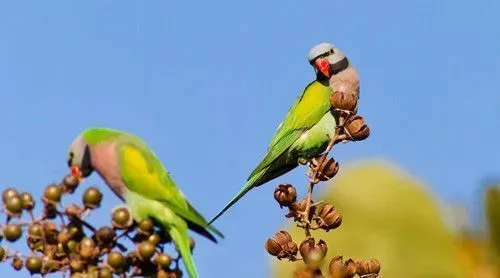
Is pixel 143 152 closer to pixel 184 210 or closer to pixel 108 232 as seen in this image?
pixel 184 210

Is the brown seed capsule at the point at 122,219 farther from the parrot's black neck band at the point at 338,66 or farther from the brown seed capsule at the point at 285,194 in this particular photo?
the parrot's black neck band at the point at 338,66

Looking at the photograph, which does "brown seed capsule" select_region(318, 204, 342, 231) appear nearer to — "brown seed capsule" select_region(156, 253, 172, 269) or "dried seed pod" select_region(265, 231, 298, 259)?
"dried seed pod" select_region(265, 231, 298, 259)

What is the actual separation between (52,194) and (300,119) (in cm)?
349

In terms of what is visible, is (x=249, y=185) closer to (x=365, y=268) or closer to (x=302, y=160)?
(x=302, y=160)

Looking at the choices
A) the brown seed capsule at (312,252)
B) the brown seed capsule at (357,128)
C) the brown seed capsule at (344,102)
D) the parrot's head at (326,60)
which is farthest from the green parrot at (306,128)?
the brown seed capsule at (312,252)

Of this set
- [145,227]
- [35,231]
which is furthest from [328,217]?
[35,231]

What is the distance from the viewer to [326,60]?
292 inches

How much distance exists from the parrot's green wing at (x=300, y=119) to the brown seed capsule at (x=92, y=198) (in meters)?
3.17

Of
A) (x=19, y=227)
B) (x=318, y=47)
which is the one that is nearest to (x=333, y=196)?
(x=318, y=47)

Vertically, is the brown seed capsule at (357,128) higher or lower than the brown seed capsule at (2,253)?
→ higher

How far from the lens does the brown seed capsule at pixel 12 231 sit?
3721 mm

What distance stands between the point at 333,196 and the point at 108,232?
11417 millimetres

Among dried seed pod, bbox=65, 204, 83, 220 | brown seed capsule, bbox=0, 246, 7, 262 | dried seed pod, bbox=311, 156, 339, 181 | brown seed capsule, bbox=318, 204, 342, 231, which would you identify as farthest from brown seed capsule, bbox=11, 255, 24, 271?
dried seed pod, bbox=311, 156, 339, 181

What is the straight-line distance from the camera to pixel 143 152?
435 centimetres
